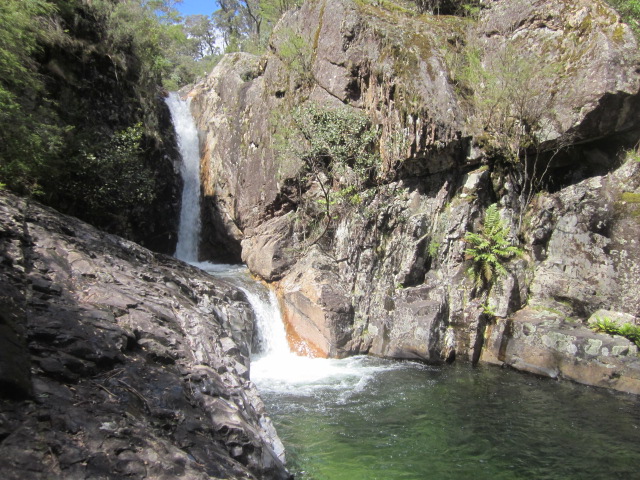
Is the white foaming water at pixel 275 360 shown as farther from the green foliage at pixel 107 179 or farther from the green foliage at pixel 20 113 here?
the green foliage at pixel 20 113

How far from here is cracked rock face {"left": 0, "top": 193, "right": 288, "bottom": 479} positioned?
343cm

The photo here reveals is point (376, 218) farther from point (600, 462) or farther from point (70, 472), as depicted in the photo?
point (70, 472)

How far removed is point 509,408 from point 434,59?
33.5 feet

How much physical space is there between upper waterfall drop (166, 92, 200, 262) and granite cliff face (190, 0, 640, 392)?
4276 mm

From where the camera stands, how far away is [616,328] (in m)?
9.95

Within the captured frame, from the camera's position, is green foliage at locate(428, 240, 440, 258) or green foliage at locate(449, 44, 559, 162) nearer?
green foliage at locate(449, 44, 559, 162)

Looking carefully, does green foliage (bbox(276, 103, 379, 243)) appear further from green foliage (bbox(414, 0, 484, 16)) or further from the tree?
the tree

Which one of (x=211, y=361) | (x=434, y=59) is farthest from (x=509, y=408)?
(x=434, y=59)

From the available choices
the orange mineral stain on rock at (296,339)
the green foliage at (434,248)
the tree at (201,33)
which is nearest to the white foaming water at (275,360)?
the orange mineral stain on rock at (296,339)

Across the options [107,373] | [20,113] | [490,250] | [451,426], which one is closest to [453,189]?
[490,250]

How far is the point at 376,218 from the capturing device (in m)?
13.1

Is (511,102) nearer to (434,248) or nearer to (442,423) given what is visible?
(434,248)

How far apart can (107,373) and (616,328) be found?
10.8 meters

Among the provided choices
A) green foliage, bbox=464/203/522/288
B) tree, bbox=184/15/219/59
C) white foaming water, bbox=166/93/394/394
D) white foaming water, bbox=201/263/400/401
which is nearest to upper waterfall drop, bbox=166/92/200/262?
white foaming water, bbox=166/93/394/394
